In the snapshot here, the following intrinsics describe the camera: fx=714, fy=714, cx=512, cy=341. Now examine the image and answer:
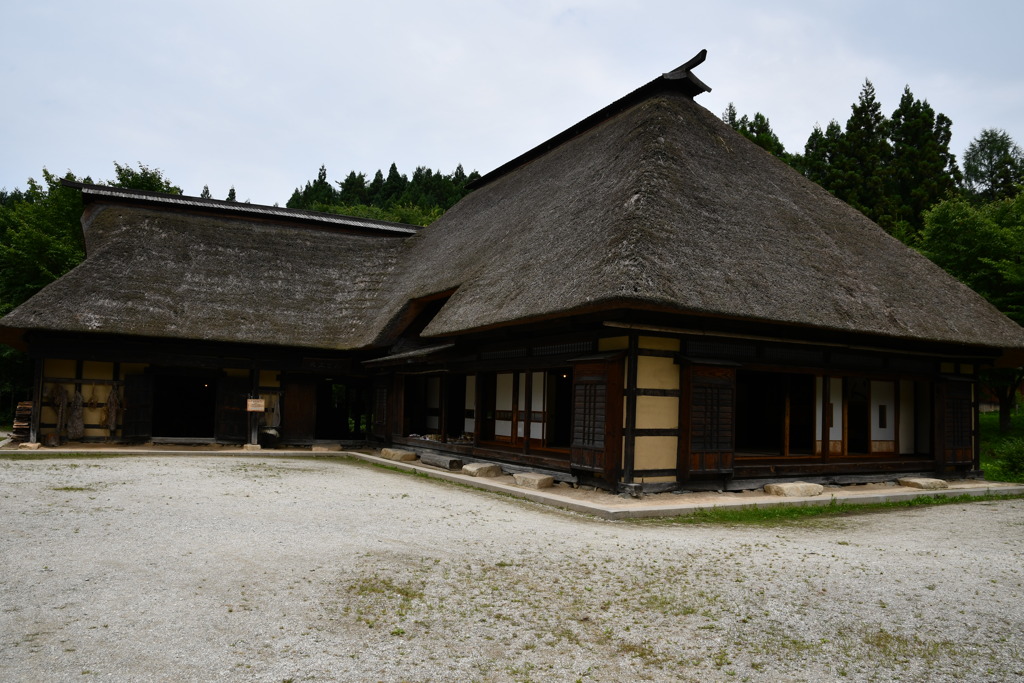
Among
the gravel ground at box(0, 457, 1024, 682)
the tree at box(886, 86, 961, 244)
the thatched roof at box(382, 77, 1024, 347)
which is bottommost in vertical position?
the gravel ground at box(0, 457, 1024, 682)

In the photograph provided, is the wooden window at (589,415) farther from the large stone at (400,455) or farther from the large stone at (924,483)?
the large stone at (924,483)

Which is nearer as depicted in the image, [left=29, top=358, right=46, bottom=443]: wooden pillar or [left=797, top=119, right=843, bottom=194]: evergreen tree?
[left=29, top=358, right=46, bottom=443]: wooden pillar

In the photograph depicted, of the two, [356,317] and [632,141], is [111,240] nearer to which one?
[356,317]

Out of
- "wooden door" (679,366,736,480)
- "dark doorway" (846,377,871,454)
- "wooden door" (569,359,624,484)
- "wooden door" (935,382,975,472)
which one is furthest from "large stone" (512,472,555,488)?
"wooden door" (935,382,975,472)

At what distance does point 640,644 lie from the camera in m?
4.36

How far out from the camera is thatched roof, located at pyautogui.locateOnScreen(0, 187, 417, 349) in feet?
53.7

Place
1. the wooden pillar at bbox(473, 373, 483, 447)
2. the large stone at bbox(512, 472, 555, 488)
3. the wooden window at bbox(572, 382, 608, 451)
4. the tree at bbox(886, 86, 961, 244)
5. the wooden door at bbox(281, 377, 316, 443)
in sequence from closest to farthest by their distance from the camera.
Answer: the wooden window at bbox(572, 382, 608, 451) < the large stone at bbox(512, 472, 555, 488) < the wooden pillar at bbox(473, 373, 483, 447) < the wooden door at bbox(281, 377, 316, 443) < the tree at bbox(886, 86, 961, 244)

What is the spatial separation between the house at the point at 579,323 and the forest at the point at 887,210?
922 centimetres

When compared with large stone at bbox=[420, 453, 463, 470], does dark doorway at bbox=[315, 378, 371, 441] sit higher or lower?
higher

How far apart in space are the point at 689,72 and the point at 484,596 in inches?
500

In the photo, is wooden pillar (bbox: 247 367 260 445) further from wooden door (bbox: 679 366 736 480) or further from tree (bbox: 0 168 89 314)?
tree (bbox: 0 168 89 314)

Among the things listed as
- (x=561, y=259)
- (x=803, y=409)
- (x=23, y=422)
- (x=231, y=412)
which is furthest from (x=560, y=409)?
(x=23, y=422)

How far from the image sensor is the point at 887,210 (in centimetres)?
3144

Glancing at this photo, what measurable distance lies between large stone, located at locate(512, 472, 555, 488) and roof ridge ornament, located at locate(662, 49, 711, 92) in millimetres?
8726
